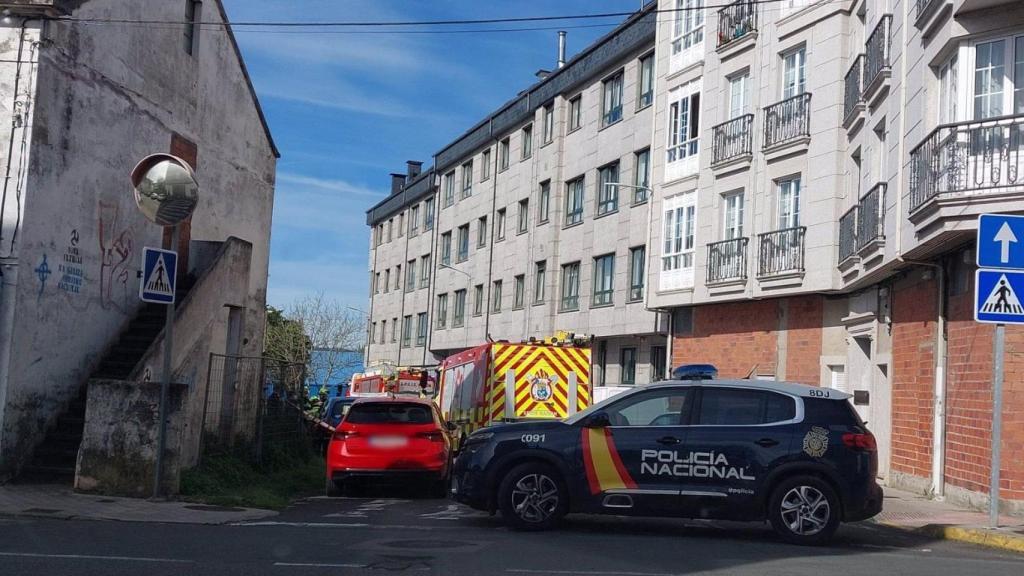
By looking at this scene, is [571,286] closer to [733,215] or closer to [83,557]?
[733,215]

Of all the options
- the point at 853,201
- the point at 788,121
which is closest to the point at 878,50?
the point at 853,201

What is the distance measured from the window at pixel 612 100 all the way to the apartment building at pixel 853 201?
360cm

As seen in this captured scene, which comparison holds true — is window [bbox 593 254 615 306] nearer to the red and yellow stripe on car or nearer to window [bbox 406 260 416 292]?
the red and yellow stripe on car

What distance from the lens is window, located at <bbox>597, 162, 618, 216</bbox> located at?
32750mm

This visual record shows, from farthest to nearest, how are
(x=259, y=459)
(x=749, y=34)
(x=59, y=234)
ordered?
1. (x=749, y=34)
2. (x=259, y=459)
3. (x=59, y=234)

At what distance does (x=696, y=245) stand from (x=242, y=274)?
12.1m

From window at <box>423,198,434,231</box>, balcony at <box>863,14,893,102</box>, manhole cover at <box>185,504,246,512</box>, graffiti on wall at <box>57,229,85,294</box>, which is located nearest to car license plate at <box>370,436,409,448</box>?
manhole cover at <box>185,504,246,512</box>

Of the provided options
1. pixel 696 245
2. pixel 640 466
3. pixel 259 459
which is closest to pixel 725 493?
pixel 640 466

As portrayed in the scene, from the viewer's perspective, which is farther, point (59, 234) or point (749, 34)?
point (749, 34)

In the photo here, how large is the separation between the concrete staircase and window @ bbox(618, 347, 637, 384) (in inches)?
654

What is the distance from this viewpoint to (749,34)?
81.1ft

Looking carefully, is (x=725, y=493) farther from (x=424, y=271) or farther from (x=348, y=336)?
(x=348, y=336)

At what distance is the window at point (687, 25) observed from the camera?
90.0 ft

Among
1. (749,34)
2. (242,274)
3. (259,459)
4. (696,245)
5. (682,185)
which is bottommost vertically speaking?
(259,459)
